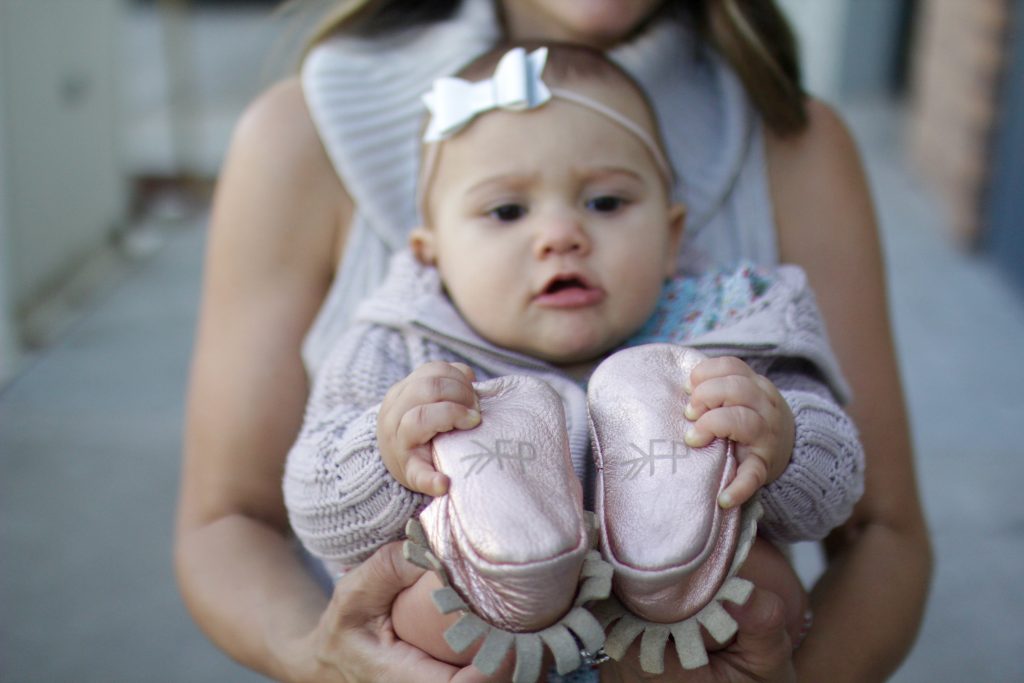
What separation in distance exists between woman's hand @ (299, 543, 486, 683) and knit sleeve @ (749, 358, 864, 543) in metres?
0.35

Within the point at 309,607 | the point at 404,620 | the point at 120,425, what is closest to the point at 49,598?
the point at 120,425

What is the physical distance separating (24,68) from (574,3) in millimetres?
3012

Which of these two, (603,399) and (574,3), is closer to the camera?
(603,399)

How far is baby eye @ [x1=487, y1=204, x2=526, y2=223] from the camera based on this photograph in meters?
1.38

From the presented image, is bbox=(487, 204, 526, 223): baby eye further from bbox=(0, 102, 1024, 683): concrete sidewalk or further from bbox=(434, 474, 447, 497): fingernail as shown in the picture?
bbox=(0, 102, 1024, 683): concrete sidewalk

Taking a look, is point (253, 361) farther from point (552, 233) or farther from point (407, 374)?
point (552, 233)

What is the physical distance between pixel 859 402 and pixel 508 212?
544mm

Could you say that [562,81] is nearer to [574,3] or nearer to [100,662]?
[574,3]

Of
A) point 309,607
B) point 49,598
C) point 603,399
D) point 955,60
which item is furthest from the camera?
point 955,60

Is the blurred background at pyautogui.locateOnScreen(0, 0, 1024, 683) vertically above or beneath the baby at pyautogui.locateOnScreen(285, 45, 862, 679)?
beneath

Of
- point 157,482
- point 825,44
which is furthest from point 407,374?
point 825,44

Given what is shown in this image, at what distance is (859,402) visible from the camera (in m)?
1.54

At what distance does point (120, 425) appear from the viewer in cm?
344

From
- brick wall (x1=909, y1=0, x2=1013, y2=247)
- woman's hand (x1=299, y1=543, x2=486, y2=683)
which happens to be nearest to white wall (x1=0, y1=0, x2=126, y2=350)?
woman's hand (x1=299, y1=543, x2=486, y2=683)
